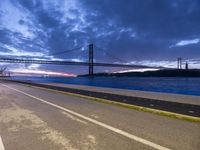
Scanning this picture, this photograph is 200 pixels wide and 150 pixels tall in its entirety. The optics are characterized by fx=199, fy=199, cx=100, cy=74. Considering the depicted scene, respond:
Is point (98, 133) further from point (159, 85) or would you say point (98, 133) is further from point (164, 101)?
point (159, 85)

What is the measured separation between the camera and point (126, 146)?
4.15 metres

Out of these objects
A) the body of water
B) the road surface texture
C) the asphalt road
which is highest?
the road surface texture

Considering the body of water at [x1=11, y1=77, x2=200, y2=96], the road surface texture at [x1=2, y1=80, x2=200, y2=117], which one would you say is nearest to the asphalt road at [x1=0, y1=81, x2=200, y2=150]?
the road surface texture at [x1=2, y1=80, x2=200, y2=117]

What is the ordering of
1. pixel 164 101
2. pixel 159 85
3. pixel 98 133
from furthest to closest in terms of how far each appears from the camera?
1. pixel 159 85
2. pixel 164 101
3. pixel 98 133

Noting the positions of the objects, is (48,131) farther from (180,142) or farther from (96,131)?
(180,142)

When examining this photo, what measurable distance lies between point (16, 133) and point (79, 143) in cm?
189

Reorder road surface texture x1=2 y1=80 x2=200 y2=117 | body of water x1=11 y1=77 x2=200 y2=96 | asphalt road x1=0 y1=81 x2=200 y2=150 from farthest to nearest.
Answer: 1. body of water x1=11 y1=77 x2=200 y2=96
2. road surface texture x1=2 y1=80 x2=200 y2=117
3. asphalt road x1=0 y1=81 x2=200 y2=150

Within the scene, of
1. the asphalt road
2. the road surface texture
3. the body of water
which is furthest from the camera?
the body of water

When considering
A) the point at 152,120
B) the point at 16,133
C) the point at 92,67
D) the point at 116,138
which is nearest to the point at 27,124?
the point at 16,133

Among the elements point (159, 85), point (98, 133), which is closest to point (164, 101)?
point (98, 133)

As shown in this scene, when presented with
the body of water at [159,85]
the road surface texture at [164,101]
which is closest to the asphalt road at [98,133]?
the road surface texture at [164,101]

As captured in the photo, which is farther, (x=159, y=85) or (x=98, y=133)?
(x=159, y=85)

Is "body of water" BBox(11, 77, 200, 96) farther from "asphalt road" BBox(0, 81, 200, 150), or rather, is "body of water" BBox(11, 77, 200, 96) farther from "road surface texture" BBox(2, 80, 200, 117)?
"asphalt road" BBox(0, 81, 200, 150)

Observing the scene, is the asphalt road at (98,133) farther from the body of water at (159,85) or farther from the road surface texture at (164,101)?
the body of water at (159,85)
